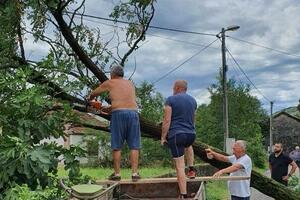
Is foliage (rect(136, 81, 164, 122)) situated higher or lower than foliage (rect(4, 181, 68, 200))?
higher

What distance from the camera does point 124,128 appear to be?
24.2 ft

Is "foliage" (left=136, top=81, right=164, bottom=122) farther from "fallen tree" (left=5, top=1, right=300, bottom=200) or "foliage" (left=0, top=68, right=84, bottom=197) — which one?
"foliage" (left=0, top=68, right=84, bottom=197)

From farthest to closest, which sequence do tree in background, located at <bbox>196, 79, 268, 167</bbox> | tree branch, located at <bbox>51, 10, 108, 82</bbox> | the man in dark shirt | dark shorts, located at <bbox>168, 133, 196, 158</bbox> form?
tree in background, located at <bbox>196, 79, 268, 167</bbox> → the man in dark shirt → tree branch, located at <bbox>51, 10, 108, 82</bbox> → dark shorts, located at <bbox>168, 133, 196, 158</bbox>

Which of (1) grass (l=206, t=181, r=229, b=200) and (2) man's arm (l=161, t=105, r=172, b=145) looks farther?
(1) grass (l=206, t=181, r=229, b=200)

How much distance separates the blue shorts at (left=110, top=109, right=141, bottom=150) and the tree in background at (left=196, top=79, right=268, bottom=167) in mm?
30446

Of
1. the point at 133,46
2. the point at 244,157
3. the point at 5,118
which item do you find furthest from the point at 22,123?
the point at 133,46

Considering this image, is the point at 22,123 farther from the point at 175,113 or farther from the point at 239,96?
the point at 239,96

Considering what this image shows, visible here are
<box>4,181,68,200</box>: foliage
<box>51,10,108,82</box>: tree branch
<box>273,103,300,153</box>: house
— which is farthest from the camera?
<box>273,103,300,153</box>: house

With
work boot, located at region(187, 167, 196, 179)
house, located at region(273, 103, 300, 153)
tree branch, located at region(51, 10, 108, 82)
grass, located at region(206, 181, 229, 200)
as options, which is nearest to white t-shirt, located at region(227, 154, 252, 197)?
work boot, located at region(187, 167, 196, 179)

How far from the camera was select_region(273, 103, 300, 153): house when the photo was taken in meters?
74.4

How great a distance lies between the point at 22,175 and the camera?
16.2 ft

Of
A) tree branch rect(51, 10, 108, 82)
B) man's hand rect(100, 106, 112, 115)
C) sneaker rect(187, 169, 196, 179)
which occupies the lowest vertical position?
sneaker rect(187, 169, 196, 179)

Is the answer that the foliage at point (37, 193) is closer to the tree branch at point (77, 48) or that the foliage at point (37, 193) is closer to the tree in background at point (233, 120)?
the tree branch at point (77, 48)

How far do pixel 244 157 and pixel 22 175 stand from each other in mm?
4369
